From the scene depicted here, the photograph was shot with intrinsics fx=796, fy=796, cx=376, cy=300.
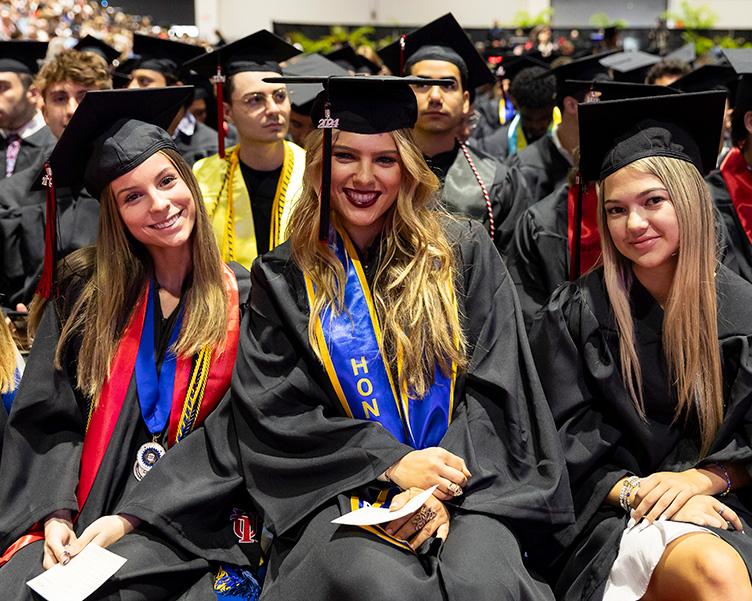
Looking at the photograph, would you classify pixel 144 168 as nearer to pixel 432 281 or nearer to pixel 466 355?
pixel 432 281

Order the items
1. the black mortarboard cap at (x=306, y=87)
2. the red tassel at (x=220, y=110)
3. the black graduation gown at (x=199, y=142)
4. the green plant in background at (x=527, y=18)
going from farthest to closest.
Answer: the green plant in background at (x=527, y=18) → the black graduation gown at (x=199, y=142) → the black mortarboard cap at (x=306, y=87) → the red tassel at (x=220, y=110)

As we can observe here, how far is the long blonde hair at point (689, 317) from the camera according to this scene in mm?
2352

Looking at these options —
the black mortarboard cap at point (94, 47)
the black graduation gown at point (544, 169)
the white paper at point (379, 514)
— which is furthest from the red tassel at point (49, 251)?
the black mortarboard cap at point (94, 47)

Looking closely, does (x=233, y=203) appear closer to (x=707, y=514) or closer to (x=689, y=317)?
(x=689, y=317)

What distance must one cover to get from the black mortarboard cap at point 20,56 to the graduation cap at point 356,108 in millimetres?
3648

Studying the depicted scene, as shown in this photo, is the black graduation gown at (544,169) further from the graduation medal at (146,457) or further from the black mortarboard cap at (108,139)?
the graduation medal at (146,457)

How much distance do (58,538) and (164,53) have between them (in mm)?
4491

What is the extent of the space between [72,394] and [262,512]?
2.39 feet

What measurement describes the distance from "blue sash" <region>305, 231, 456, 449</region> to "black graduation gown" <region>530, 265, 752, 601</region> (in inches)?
14.2

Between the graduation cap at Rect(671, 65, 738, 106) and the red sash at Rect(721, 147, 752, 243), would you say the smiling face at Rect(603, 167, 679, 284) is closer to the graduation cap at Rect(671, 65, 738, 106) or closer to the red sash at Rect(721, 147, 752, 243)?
the red sash at Rect(721, 147, 752, 243)

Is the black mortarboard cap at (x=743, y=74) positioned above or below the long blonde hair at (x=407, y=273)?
above

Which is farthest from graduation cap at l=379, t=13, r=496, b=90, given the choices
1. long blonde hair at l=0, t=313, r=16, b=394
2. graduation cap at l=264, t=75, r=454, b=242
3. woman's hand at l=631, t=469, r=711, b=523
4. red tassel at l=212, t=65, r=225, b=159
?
woman's hand at l=631, t=469, r=711, b=523

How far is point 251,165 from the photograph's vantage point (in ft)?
14.2

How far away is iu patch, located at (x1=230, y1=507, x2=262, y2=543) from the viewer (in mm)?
2436
